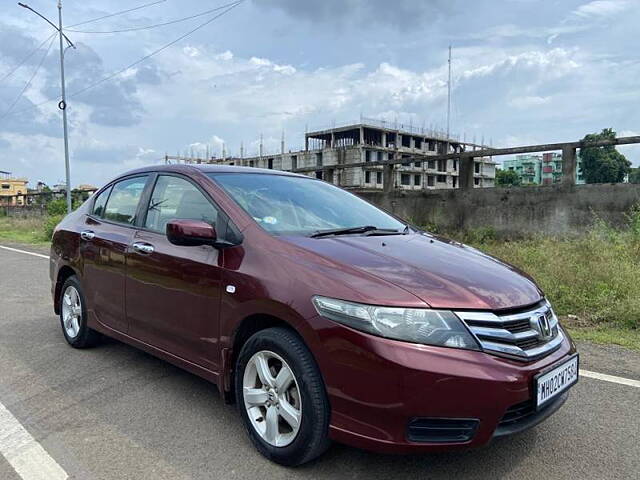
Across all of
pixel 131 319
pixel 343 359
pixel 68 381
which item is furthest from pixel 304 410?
pixel 68 381

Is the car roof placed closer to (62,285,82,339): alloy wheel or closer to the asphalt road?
(62,285,82,339): alloy wheel

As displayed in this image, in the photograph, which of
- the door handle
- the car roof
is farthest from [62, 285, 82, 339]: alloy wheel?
the car roof

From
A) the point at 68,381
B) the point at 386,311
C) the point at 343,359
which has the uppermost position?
the point at 386,311

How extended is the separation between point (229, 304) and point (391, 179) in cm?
899

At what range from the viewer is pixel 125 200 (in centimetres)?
443

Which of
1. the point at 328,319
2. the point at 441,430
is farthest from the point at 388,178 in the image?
the point at 441,430

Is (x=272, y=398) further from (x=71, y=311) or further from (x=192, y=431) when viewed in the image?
(x=71, y=311)

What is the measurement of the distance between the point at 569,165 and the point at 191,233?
24.4 feet

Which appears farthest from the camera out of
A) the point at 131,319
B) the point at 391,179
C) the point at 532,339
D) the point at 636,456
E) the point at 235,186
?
the point at 391,179

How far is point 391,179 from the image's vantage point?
11.7 meters

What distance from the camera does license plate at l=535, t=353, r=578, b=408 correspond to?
2.56m

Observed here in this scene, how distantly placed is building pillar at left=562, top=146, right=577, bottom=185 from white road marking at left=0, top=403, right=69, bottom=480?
8.19 meters

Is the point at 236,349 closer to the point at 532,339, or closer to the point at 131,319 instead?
the point at 131,319

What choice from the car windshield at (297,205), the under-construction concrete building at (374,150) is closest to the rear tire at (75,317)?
the car windshield at (297,205)
